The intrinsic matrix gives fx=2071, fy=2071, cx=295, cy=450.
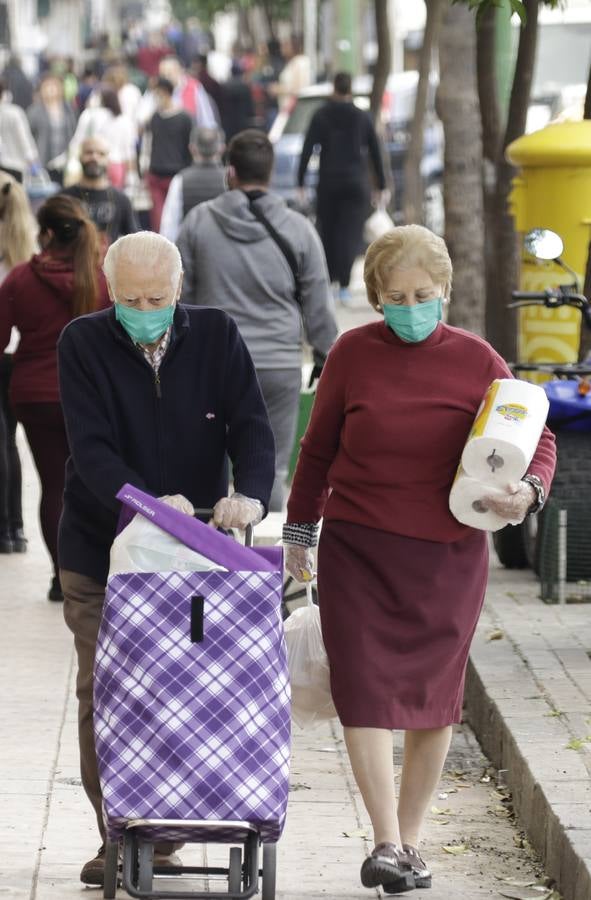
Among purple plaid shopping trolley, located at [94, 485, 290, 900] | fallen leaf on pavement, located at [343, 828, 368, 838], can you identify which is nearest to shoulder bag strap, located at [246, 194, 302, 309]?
fallen leaf on pavement, located at [343, 828, 368, 838]

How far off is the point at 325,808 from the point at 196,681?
1664mm

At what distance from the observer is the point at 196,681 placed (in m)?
4.63

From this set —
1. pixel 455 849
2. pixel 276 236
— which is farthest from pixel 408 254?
pixel 276 236

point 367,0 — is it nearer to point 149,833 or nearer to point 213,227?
point 213,227

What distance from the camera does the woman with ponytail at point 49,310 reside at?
27.9 ft

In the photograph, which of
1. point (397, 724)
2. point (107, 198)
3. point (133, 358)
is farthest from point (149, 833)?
point (107, 198)

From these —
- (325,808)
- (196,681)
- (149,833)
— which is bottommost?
(325,808)

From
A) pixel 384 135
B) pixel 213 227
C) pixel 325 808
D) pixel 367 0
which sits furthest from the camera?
pixel 367 0

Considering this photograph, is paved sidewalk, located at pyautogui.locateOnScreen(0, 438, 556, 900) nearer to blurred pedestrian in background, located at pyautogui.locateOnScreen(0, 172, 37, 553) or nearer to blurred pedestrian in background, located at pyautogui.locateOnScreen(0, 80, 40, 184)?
blurred pedestrian in background, located at pyautogui.locateOnScreen(0, 172, 37, 553)

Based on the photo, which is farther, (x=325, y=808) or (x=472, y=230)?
(x=472, y=230)

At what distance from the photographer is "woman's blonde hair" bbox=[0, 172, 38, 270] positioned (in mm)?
9703

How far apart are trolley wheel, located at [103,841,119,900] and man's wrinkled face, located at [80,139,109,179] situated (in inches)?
280

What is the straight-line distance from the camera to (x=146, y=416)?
500cm

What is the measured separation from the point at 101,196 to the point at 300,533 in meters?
6.48
